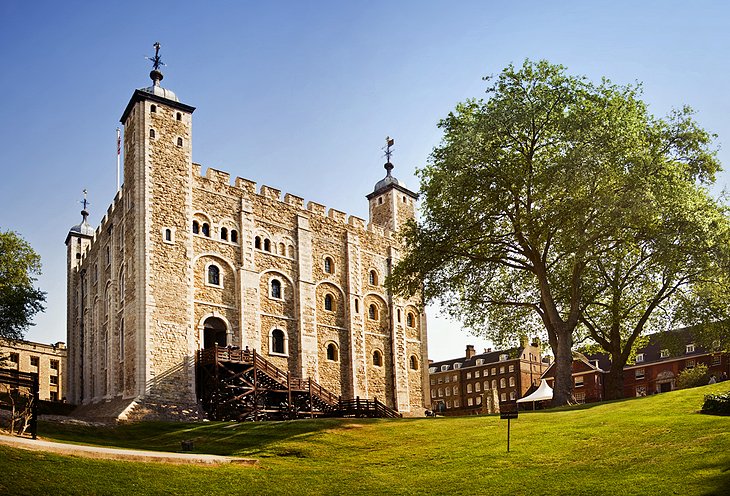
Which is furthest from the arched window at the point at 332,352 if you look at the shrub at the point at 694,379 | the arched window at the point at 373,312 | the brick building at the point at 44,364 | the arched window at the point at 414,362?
the brick building at the point at 44,364

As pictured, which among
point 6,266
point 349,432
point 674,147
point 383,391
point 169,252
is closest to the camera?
point 349,432

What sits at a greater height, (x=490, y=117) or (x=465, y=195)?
(x=490, y=117)

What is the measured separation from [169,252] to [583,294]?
2078 cm

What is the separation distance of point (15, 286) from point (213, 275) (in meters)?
14.8

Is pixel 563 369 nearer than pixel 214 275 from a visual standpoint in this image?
Yes

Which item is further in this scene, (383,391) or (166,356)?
(383,391)

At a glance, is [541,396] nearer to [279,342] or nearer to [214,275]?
[279,342]

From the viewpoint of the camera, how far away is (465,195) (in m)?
34.4

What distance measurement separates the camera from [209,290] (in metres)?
41.1

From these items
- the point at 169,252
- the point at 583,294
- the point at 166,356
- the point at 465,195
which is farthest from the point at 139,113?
the point at 583,294

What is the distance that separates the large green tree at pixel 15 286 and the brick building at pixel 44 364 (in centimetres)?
2289

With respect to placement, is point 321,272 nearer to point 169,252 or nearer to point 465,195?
point 169,252

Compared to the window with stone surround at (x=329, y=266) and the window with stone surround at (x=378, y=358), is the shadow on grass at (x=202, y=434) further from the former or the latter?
the window with stone surround at (x=378, y=358)

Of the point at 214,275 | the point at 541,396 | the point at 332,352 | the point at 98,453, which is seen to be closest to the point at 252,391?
the point at 214,275
